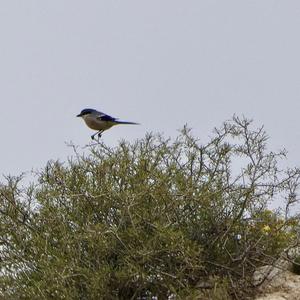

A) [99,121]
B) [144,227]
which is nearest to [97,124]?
[99,121]

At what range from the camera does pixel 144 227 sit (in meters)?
8.01

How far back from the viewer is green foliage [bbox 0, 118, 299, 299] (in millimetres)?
7844

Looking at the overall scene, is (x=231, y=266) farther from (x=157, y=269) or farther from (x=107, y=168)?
(x=107, y=168)

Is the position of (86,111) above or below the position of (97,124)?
above

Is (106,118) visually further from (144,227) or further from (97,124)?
(144,227)

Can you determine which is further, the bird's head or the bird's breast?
the bird's head

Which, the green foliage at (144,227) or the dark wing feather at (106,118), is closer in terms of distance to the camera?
the green foliage at (144,227)

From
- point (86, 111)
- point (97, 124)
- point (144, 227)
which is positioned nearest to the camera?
point (144, 227)

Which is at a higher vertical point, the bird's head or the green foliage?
the bird's head

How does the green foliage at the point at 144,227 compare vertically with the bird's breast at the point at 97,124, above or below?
below

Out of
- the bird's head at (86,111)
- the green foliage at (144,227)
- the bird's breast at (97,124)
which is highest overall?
the bird's head at (86,111)

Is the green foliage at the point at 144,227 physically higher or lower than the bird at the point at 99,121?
lower

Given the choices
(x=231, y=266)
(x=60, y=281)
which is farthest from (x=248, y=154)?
(x=60, y=281)

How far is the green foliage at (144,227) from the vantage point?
25.7ft
